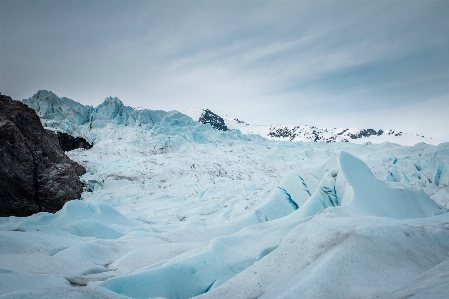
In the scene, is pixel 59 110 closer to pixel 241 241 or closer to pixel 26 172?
pixel 26 172

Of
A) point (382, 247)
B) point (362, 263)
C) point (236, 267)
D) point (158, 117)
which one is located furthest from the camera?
point (158, 117)

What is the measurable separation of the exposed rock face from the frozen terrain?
104 cm

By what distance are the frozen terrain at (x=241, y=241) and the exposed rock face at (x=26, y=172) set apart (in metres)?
1.04

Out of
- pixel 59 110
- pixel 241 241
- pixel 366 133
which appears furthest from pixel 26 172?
pixel 366 133

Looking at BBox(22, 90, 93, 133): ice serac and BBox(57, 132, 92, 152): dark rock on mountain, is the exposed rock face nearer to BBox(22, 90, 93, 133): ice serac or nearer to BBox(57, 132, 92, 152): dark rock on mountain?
BBox(57, 132, 92, 152): dark rock on mountain

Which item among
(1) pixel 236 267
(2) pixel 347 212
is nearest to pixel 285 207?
(2) pixel 347 212

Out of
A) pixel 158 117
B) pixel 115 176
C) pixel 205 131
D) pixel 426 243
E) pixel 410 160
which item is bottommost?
pixel 410 160

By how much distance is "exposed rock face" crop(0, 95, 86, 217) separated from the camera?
19.5 ft

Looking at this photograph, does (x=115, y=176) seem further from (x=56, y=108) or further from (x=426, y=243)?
(x=56, y=108)

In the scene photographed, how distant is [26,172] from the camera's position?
652cm

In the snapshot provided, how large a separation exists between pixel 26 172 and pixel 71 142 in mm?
15681

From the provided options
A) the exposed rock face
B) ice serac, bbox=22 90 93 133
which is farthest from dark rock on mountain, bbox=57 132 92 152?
the exposed rock face

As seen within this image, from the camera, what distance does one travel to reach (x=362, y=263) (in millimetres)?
2092

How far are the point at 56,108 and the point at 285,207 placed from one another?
27203 millimetres
